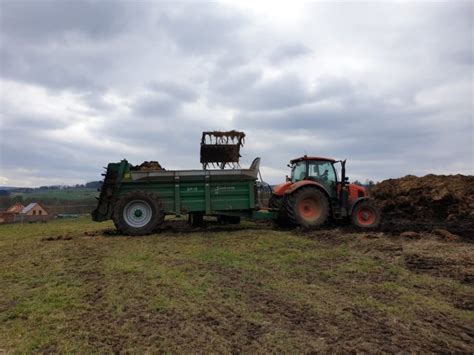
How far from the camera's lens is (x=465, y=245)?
9.02 m

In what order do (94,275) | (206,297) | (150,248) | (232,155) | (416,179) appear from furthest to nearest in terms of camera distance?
(416,179) → (232,155) → (150,248) → (94,275) → (206,297)

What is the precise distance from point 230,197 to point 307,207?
2.32 meters

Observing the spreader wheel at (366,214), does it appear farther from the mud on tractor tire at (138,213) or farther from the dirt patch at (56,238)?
the dirt patch at (56,238)

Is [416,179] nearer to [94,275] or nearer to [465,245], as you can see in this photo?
[465,245]

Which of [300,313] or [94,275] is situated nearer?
[300,313]

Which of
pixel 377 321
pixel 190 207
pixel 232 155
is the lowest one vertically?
pixel 377 321

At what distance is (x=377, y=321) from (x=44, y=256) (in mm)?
6426

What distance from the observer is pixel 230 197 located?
12.7m

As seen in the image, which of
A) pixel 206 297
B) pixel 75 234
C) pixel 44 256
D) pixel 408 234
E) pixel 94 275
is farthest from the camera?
pixel 75 234

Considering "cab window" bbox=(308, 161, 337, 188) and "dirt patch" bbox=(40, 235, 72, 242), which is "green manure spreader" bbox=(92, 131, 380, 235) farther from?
"dirt patch" bbox=(40, 235, 72, 242)

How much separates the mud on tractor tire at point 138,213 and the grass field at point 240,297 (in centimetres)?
219

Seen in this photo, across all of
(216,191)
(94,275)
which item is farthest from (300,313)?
(216,191)

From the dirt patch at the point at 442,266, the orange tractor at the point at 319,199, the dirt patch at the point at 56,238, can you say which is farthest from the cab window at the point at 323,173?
the dirt patch at the point at 56,238

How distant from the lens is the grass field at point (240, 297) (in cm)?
421
